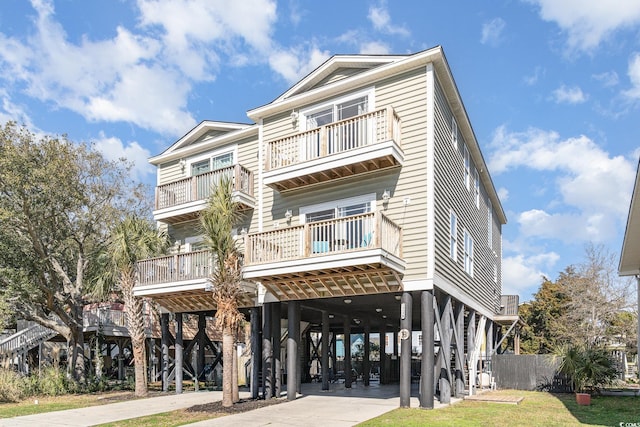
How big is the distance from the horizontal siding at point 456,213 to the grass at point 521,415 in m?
3.51

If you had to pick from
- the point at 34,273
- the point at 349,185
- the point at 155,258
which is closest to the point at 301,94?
the point at 349,185

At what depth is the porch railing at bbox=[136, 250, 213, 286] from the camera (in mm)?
16234

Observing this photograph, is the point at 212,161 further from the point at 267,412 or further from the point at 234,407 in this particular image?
the point at 267,412

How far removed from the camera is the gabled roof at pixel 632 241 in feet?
31.5

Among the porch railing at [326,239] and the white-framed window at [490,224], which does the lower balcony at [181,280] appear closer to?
the porch railing at [326,239]

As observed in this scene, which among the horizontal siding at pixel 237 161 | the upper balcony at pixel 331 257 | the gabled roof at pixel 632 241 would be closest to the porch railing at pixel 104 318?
the horizontal siding at pixel 237 161

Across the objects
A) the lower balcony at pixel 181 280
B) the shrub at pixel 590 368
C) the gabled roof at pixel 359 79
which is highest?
the gabled roof at pixel 359 79

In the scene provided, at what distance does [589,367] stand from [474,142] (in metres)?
8.44

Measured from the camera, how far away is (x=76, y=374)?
20219mm

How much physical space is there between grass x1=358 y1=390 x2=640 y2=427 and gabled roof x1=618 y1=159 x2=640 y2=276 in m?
3.69

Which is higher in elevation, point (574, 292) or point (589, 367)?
Result: point (574, 292)

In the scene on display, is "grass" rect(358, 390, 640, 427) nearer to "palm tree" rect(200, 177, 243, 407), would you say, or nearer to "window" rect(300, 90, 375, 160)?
"palm tree" rect(200, 177, 243, 407)

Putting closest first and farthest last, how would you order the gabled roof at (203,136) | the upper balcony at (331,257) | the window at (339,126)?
1. the upper balcony at (331,257)
2. the window at (339,126)
3. the gabled roof at (203,136)

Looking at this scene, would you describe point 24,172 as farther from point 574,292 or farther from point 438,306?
point 574,292
